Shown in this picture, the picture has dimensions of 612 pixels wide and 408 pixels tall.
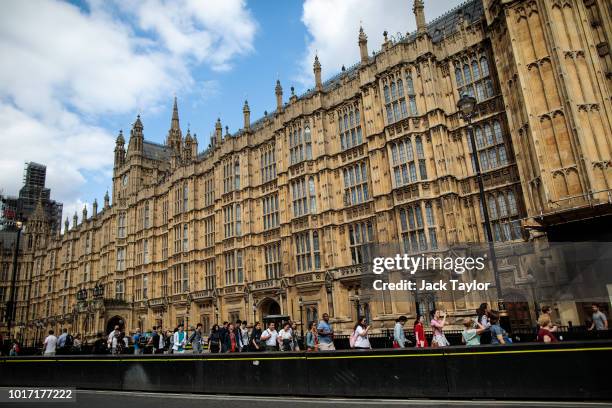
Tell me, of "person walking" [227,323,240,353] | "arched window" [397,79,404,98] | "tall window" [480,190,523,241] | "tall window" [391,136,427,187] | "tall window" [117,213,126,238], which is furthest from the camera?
"tall window" [117,213,126,238]

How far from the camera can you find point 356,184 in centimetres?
2897

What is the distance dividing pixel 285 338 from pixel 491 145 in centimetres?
1591

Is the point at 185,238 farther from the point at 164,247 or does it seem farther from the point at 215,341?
the point at 215,341

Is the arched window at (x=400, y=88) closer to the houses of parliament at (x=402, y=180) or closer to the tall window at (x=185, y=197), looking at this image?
the houses of parliament at (x=402, y=180)

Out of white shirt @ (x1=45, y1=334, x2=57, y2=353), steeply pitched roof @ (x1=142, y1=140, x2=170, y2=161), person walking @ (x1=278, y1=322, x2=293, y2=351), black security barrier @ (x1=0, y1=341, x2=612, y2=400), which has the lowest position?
black security barrier @ (x1=0, y1=341, x2=612, y2=400)

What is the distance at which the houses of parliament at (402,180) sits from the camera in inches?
746

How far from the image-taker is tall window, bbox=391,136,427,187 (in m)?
24.8

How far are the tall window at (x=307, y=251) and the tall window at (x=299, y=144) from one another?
5934 millimetres

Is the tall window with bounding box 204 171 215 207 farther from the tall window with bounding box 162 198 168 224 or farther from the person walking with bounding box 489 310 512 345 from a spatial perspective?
the person walking with bounding box 489 310 512 345

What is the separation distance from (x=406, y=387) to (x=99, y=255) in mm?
59115

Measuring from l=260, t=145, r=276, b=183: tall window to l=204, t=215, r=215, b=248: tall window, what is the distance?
25.4ft

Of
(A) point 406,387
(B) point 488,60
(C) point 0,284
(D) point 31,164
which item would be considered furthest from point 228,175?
(D) point 31,164

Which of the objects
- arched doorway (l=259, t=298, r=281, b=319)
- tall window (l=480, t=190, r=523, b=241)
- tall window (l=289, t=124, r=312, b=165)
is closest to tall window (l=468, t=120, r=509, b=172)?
tall window (l=480, t=190, r=523, b=241)

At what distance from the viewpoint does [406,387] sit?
9.32 meters
